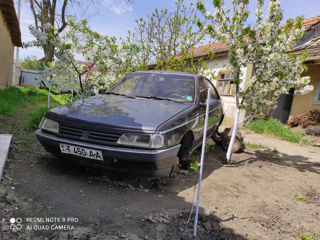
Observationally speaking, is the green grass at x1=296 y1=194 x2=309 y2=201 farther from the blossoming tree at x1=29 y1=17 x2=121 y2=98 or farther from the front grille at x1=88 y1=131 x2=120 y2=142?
the blossoming tree at x1=29 y1=17 x2=121 y2=98

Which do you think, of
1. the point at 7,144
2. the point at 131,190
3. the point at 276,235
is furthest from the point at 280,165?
the point at 7,144

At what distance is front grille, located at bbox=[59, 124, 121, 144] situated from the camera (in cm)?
266

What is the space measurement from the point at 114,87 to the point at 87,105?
1.09 m

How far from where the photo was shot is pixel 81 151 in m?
2.70

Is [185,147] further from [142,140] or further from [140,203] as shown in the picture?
[140,203]

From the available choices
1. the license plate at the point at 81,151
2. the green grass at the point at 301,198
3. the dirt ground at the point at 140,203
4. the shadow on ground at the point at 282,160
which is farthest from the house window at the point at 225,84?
the license plate at the point at 81,151

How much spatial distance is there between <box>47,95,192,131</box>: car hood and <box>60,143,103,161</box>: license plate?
0.30 metres

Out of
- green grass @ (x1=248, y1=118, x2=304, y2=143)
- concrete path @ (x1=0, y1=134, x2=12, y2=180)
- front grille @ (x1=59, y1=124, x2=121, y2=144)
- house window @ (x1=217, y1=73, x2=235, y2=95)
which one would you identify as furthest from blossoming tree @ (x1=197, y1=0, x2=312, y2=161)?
house window @ (x1=217, y1=73, x2=235, y2=95)

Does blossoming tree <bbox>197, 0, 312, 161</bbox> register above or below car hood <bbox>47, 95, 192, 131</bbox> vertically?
above

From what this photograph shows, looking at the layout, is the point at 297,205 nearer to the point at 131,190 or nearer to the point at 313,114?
the point at 131,190

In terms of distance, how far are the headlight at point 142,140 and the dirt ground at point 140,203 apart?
2.04 feet

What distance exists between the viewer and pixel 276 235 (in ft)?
7.57

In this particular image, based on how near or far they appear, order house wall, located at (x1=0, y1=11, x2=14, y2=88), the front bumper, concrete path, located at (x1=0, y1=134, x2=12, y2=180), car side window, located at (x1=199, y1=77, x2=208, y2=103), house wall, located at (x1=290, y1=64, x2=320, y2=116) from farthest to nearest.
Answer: house wall, located at (x1=0, y1=11, x2=14, y2=88), house wall, located at (x1=290, y1=64, x2=320, y2=116), car side window, located at (x1=199, y1=77, x2=208, y2=103), concrete path, located at (x1=0, y1=134, x2=12, y2=180), the front bumper

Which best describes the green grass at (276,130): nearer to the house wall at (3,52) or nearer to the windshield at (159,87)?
the windshield at (159,87)
